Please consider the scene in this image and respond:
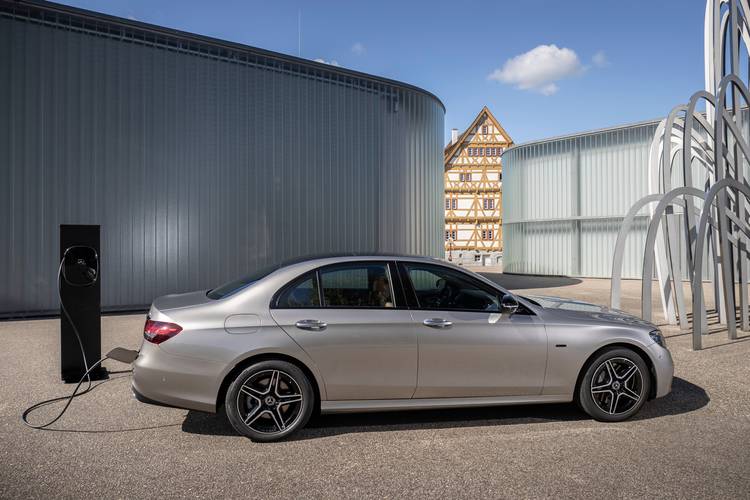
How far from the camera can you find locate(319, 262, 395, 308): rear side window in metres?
4.51

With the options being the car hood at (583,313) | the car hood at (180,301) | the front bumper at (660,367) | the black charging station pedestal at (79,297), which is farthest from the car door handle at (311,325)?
the black charging station pedestal at (79,297)

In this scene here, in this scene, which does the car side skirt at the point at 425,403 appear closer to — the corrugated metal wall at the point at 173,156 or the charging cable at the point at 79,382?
the charging cable at the point at 79,382

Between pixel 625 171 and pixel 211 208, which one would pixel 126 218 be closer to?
pixel 211 208

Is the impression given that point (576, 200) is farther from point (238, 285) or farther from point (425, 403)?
point (238, 285)

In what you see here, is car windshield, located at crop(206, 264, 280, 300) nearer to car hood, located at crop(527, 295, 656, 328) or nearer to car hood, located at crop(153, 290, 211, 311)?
car hood, located at crop(153, 290, 211, 311)

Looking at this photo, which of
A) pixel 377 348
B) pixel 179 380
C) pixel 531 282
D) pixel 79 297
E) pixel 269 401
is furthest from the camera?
pixel 531 282

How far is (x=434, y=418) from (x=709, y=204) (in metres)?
6.64

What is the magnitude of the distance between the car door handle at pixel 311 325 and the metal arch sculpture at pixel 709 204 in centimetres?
603

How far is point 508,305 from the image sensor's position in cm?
456

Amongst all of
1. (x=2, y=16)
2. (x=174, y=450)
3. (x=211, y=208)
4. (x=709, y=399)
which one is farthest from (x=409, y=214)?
(x=174, y=450)

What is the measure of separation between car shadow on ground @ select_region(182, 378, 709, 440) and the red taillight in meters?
0.86

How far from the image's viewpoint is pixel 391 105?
1644cm

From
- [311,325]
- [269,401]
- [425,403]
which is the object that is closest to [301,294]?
[311,325]

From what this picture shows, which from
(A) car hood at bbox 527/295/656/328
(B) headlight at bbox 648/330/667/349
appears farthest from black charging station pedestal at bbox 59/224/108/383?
(B) headlight at bbox 648/330/667/349
